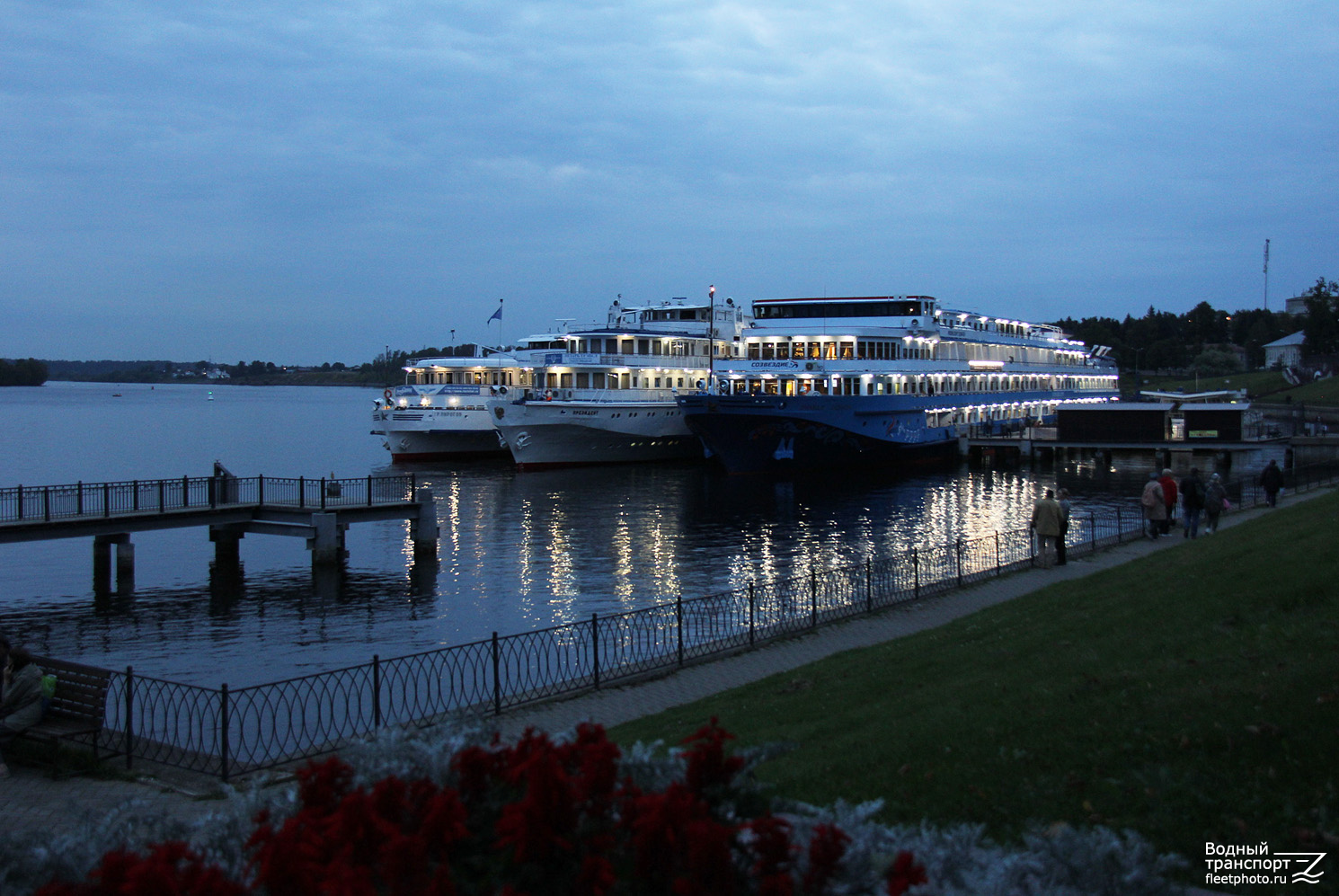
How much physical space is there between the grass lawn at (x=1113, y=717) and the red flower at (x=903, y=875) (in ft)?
8.83

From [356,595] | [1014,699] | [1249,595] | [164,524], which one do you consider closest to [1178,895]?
[1014,699]

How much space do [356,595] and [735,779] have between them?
2306 cm

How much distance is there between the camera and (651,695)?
1388 centimetres

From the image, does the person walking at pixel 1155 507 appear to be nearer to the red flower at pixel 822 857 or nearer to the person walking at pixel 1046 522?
the person walking at pixel 1046 522

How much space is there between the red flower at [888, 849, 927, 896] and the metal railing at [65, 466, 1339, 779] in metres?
6.13

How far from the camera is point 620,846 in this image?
4.98m

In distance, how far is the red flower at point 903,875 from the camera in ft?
14.8

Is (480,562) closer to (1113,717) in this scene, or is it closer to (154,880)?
(1113,717)

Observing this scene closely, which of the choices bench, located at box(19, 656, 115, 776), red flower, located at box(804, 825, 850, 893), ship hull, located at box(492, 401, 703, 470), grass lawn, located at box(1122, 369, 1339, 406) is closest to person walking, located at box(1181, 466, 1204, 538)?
red flower, located at box(804, 825, 850, 893)

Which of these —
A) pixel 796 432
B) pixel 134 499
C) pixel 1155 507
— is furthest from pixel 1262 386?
pixel 134 499

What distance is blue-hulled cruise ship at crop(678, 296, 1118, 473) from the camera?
57.7 metres

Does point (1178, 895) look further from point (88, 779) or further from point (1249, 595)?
point (88, 779)

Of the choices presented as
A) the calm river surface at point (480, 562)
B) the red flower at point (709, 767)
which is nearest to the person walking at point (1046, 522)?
the calm river surface at point (480, 562)

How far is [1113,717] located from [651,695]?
673 centimetres
